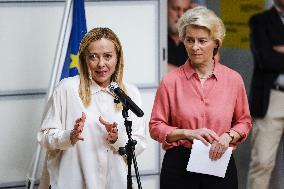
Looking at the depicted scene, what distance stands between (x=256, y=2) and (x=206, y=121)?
7.81ft

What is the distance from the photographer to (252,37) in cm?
628

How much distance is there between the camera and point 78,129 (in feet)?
12.8

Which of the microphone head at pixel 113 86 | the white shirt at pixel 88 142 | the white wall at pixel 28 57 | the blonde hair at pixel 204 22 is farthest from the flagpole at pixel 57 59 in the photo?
the microphone head at pixel 113 86

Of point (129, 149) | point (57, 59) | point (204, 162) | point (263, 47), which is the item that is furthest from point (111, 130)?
point (263, 47)

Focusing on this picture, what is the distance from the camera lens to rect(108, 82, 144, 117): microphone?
12.5ft

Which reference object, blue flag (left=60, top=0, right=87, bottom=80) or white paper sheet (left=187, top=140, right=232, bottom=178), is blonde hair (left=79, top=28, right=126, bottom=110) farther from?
blue flag (left=60, top=0, right=87, bottom=80)

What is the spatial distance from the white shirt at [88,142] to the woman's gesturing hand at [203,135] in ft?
1.01

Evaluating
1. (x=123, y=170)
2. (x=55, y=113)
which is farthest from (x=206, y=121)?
(x=55, y=113)

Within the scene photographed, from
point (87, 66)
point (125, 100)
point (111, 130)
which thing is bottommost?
point (111, 130)

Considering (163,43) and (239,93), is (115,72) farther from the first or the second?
(163,43)

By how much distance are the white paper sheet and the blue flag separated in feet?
5.52

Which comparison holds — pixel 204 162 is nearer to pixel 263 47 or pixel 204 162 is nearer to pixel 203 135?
pixel 203 135

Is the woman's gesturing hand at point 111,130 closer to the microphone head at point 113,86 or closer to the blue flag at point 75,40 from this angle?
the microphone head at point 113,86

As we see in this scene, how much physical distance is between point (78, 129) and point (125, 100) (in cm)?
30
